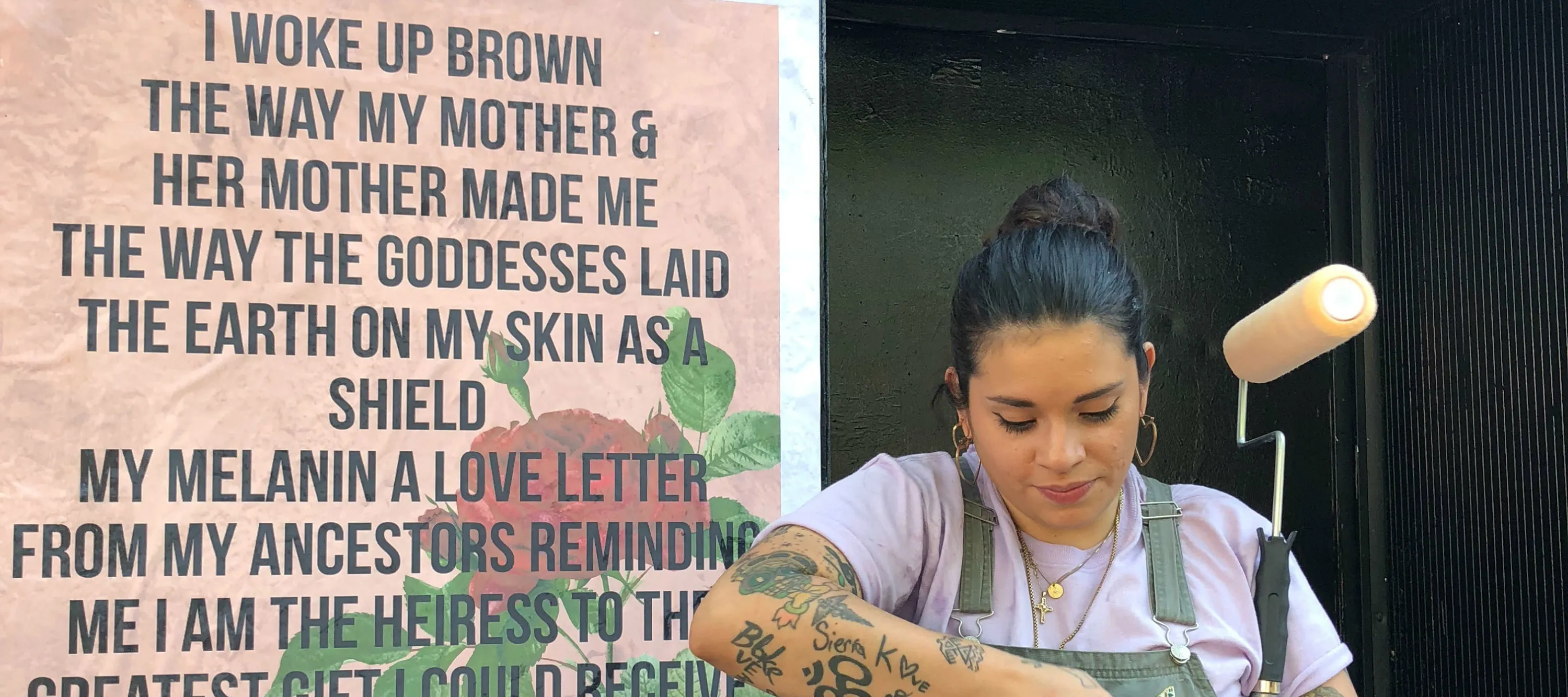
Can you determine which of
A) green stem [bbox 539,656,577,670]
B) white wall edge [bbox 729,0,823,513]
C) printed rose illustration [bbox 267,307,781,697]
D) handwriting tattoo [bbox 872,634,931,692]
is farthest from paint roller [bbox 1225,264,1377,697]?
green stem [bbox 539,656,577,670]

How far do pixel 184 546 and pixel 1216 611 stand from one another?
60.9 inches

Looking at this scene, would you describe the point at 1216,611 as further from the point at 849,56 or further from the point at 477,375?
the point at 849,56

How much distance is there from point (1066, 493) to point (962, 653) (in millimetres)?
291

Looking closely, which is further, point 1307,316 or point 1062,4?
point 1062,4

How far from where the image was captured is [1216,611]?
5.16ft

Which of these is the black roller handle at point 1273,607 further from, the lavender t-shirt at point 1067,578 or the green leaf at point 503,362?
the green leaf at point 503,362

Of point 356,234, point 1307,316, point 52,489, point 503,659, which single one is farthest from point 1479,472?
point 52,489

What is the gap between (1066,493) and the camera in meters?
1.54

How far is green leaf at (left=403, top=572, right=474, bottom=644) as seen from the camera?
2.04 metres

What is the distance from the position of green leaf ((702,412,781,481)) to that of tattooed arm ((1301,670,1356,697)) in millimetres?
930

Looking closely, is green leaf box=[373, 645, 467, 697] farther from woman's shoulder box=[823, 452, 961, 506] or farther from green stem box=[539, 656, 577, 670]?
woman's shoulder box=[823, 452, 961, 506]

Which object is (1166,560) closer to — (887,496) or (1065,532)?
(1065,532)

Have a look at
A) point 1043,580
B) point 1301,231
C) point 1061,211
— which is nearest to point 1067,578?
point 1043,580

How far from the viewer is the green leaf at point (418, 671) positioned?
6.66 ft
